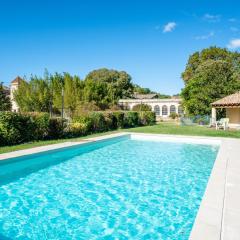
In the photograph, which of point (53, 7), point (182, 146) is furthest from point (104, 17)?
point (182, 146)

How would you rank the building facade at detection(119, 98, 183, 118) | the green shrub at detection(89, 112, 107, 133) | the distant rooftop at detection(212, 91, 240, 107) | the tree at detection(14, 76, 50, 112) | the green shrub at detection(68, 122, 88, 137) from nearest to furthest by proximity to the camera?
1. the green shrub at detection(68, 122, 88, 137)
2. the green shrub at detection(89, 112, 107, 133)
3. the distant rooftop at detection(212, 91, 240, 107)
4. the tree at detection(14, 76, 50, 112)
5. the building facade at detection(119, 98, 183, 118)

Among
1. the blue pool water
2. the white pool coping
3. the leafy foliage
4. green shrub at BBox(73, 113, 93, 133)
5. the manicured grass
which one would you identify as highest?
the leafy foliage

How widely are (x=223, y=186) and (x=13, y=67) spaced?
35.0 meters

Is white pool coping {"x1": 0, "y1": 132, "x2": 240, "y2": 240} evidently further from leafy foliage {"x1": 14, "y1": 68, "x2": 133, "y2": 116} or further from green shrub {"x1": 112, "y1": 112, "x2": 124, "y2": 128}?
leafy foliage {"x1": 14, "y1": 68, "x2": 133, "y2": 116}

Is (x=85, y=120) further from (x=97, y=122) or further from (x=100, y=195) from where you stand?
(x=100, y=195)

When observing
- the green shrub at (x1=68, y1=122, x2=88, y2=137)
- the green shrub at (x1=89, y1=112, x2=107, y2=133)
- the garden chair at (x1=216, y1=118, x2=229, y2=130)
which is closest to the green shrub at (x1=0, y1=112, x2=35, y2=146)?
the green shrub at (x1=68, y1=122, x2=88, y2=137)

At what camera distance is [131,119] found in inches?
1030

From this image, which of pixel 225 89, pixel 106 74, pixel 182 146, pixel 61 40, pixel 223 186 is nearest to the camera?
pixel 223 186

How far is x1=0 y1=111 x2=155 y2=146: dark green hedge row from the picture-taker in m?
12.4

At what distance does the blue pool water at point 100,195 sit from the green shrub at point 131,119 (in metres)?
13.6

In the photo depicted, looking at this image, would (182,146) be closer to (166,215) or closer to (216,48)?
(166,215)

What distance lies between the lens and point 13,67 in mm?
35750

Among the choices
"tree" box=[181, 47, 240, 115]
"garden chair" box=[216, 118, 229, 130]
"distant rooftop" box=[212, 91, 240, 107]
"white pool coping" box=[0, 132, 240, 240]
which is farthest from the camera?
"tree" box=[181, 47, 240, 115]

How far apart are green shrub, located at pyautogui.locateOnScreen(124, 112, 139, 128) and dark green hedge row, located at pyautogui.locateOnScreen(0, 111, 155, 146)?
1603 millimetres
